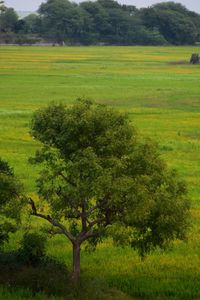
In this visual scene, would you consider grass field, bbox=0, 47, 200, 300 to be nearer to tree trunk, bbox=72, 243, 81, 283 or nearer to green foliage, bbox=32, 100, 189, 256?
tree trunk, bbox=72, 243, 81, 283

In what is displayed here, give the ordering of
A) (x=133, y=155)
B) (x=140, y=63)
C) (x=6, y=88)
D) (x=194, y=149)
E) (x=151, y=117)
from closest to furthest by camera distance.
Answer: (x=133, y=155) → (x=194, y=149) → (x=151, y=117) → (x=6, y=88) → (x=140, y=63)

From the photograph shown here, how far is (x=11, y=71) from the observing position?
8075cm

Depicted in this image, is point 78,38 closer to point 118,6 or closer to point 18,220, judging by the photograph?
point 118,6

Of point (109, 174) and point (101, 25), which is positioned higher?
point (109, 174)

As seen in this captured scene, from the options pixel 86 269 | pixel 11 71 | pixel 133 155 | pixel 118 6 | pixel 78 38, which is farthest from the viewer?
pixel 118 6

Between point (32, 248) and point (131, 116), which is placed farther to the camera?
point (131, 116)

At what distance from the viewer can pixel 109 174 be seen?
39.1ft

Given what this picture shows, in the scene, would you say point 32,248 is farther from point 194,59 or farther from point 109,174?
point 194,59

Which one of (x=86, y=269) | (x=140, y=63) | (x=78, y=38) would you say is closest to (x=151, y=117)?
(x=86, y=269)

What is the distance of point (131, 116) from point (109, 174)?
30324mm

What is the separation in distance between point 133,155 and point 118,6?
556 ft

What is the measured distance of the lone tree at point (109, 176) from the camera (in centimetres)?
1195

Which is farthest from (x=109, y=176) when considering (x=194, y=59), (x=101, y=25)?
(x=101, y=25)

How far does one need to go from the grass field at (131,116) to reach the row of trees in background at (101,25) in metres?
36.3
